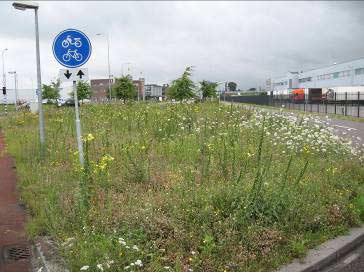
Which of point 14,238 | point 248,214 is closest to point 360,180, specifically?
point 248,214

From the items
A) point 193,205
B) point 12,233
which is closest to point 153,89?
point 12,233

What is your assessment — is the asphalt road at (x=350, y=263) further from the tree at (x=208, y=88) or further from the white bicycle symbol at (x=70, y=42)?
the tree at (x=208, y=88)

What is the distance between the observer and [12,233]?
19.8 feet

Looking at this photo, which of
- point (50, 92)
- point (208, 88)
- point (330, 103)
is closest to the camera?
point (208, 88)

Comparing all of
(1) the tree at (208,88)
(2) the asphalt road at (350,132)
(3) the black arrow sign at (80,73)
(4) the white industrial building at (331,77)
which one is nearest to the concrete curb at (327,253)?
(3) the black arrow sign at (80,73)

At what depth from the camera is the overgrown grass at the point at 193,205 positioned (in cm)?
469

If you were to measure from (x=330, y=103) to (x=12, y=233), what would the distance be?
123 ft

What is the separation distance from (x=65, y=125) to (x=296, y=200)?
494 inches

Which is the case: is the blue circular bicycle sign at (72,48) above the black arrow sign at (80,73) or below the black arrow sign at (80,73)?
above

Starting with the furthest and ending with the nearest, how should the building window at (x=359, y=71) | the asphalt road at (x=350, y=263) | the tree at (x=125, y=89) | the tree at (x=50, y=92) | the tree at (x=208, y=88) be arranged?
the building window at (x=359, y=71)
the tree at (x=50, y=92)
the tree at (x=125, y=89)
the tree at (x=208, y=88)
the asphalt road at (x=350, y=263)

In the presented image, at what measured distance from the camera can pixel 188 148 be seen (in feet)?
33.0

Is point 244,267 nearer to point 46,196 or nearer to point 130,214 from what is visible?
point 130,214

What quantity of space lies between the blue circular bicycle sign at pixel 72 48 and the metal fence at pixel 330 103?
14.8 metres

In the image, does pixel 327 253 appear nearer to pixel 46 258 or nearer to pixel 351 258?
pixel 351 258
